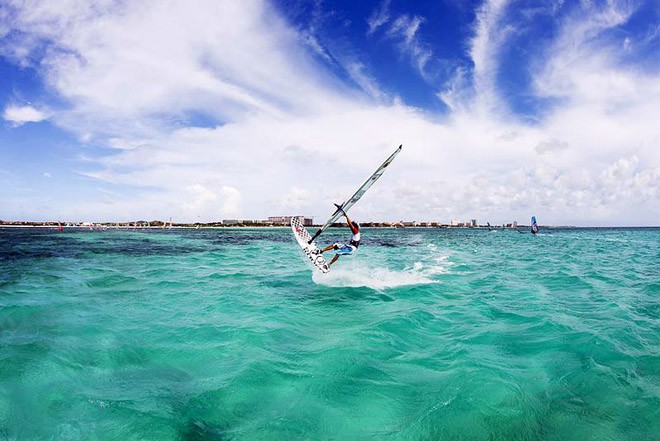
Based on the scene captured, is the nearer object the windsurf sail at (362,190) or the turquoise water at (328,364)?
the turquoise water at (328,364)

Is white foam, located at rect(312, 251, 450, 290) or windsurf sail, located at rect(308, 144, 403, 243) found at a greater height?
windsurf sail, located at rect(308, 144, 403, 243)

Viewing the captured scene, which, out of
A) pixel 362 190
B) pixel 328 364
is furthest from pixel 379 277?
pixel 328 364

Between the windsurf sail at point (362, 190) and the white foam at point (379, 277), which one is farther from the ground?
the windsurf sail at point (362, 190)

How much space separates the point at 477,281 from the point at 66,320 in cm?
2022

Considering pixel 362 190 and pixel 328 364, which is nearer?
pixel 328 364

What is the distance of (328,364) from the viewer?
29.9ft

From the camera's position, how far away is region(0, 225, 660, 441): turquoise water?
257 inches

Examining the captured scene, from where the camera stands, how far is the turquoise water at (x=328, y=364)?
21.4 feet

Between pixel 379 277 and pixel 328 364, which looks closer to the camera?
pixel 328 364

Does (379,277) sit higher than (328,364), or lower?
higher

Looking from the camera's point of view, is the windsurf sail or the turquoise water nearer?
the turquoise water

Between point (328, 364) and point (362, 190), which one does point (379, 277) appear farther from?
point (328, 364)

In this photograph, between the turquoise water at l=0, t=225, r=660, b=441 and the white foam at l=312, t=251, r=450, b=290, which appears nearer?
the turquoise water at l=0, t=225, r=660, b=441

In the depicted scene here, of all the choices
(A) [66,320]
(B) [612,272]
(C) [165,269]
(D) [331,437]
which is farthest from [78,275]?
(B) [612,272]
